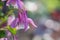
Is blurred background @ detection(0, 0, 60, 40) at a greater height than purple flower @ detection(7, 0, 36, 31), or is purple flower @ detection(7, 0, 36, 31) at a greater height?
purple flower @ detection(7, 0, 36, 31)

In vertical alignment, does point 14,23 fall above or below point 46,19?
above

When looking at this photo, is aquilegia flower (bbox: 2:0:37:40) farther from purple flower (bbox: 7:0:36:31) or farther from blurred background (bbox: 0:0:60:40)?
blurred background (bbox: 0:0:60:40)

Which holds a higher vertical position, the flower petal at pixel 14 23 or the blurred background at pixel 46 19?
the flower petal at pixel 14 23

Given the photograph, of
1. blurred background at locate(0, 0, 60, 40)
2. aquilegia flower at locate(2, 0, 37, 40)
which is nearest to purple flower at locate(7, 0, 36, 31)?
aquilegia flower at locate(2, 0, 37, 40)

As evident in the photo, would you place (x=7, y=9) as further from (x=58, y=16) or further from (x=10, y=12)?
(x=58, y=16)

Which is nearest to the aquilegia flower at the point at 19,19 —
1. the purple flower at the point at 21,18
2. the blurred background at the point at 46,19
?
the purple flower at the point at 21,18

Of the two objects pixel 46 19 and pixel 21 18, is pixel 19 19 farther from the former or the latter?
pixel 46 19

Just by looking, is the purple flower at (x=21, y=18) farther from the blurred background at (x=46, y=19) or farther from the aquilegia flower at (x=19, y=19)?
the blurred background at (x=46, y=19)

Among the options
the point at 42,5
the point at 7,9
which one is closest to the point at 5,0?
the point at 7,9

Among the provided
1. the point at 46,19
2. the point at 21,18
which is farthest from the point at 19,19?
the point at 46,19

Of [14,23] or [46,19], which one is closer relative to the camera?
[14,23]

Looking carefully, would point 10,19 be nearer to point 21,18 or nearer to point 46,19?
point 21,18

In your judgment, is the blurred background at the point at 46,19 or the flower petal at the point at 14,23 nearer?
the flower petal at the point at 14,23
